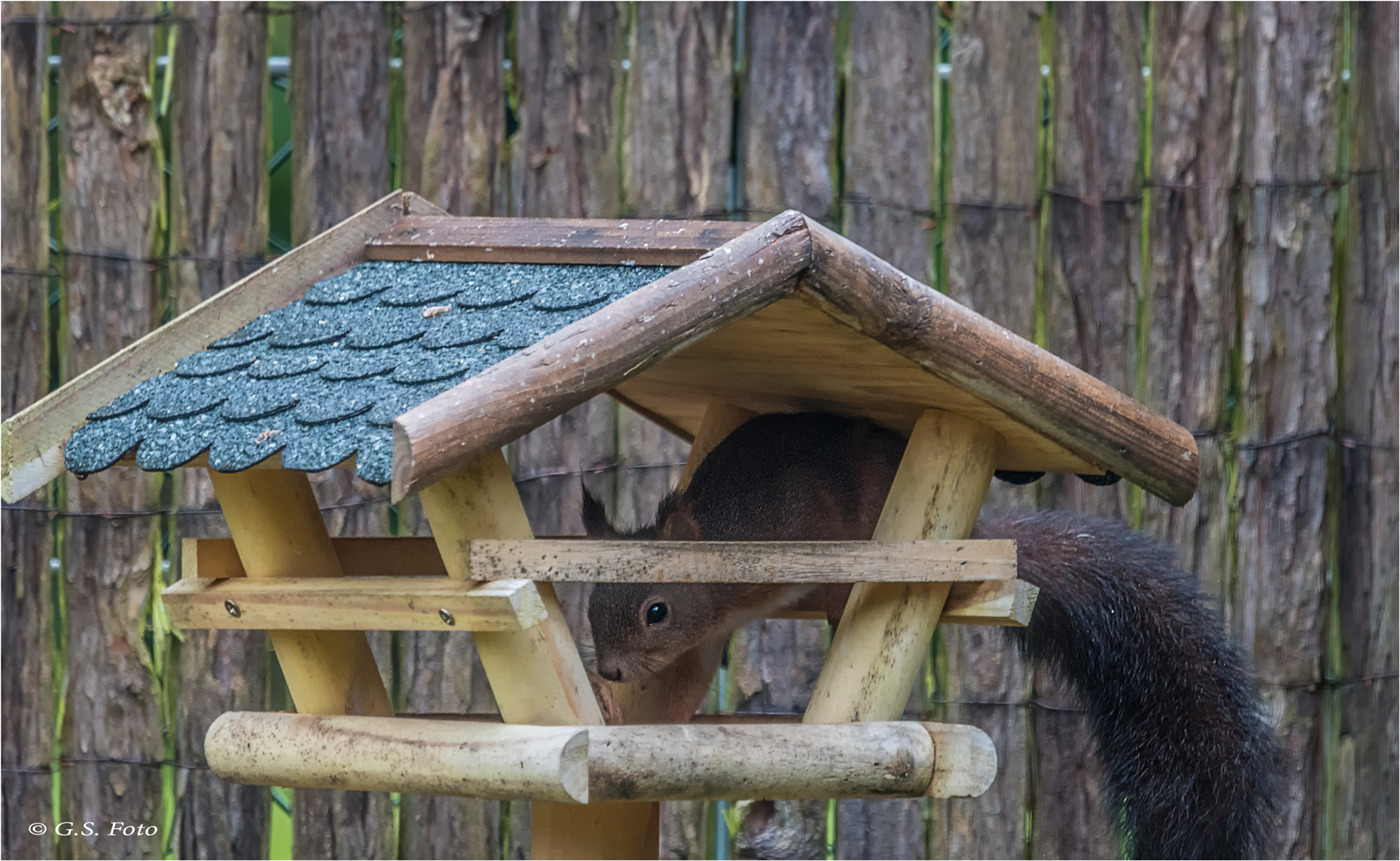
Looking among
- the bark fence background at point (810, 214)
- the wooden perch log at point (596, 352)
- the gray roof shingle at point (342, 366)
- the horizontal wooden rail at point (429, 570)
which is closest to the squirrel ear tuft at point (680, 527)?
the horizontal wooden rail at point (429, 570)

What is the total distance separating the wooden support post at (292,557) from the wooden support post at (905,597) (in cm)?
72

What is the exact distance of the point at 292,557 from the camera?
2.24m

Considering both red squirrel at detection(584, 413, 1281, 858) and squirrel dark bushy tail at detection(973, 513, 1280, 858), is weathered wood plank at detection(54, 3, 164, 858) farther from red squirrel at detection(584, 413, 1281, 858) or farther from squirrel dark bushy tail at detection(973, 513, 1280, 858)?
squirrel dark bushy tail at detection(973, 513, 1280, 858)

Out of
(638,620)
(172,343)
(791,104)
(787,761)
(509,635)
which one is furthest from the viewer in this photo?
(791,104)

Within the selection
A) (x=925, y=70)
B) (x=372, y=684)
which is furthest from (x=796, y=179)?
(x=372, y=684)

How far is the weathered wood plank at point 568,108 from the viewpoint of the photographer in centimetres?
347

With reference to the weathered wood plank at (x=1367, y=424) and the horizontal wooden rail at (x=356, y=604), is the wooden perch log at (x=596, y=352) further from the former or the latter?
the weathered wood plank at (x=1367, y=424)

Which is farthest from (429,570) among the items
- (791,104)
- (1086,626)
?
(791,104)

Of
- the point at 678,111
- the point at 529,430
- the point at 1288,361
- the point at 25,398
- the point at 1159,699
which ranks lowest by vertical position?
the point at 1159,699

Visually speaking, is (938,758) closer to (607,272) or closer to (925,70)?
Result: (607,272)

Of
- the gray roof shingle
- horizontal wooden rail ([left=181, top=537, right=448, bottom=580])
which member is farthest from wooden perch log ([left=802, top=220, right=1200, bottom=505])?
horizontal wooden rail ([left=181, top=537, right=448, bottom=580])

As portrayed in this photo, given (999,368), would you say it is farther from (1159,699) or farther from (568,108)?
(568,108)

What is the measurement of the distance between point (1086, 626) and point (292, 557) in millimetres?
1366

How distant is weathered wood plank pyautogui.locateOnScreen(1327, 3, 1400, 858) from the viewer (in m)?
3.48
